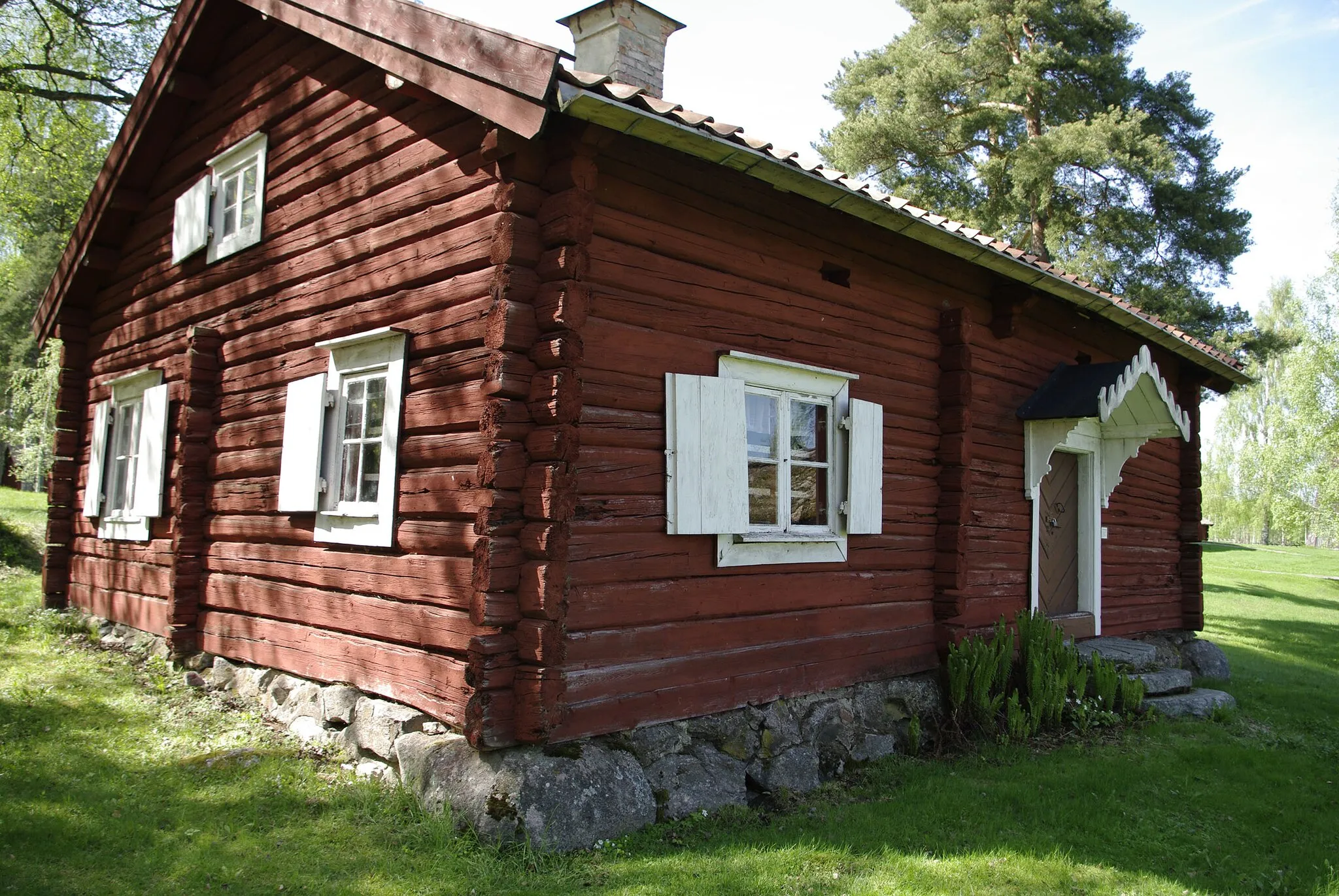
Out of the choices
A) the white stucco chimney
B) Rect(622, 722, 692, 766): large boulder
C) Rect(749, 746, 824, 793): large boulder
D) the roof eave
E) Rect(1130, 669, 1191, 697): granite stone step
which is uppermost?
the white stucco chimney

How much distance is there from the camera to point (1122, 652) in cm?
923

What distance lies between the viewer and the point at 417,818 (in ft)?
16.3

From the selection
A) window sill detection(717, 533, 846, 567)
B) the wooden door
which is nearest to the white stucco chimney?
window sill detection(717, 533, 846, 567)

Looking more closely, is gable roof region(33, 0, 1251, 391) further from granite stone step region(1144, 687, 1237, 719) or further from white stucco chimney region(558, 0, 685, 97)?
granite stone step region(1144, 687, 1237, 719)

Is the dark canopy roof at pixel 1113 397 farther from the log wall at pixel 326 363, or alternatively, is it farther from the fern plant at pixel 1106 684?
the log wall at pixel 326 363

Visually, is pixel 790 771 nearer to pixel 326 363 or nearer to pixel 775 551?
pixel 775 551

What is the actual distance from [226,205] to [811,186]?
18.6 feet

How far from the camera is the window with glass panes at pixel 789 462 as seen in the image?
625cm

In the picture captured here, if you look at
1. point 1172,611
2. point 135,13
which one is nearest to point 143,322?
point 1172,611

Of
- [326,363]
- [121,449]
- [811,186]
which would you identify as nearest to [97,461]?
[121,449]

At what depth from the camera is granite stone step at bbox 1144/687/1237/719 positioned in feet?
28.2

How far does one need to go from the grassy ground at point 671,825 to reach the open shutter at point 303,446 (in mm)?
1710

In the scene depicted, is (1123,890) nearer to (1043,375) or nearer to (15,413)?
→ (1043,375)

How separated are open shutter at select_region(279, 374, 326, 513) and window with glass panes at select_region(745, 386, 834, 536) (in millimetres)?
2974
